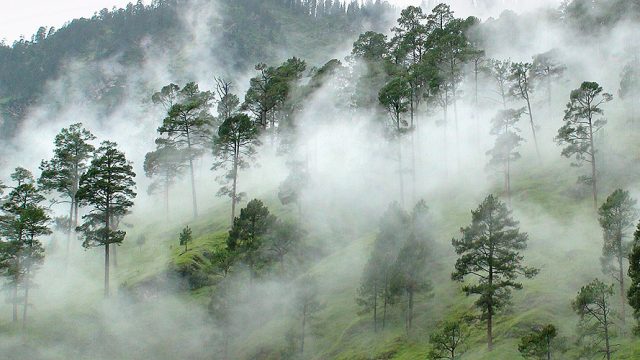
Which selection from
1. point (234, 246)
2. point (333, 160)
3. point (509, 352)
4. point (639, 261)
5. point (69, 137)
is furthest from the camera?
point (333, 160)

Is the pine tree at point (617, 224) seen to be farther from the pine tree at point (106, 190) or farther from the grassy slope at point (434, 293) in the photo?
the pine tree at point (106, 190)

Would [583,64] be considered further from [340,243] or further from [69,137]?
[69,137]

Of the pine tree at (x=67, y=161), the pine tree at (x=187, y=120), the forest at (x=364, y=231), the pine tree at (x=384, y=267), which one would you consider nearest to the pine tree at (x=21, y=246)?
the forest at (x=364, y=231)

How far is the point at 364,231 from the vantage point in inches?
2763

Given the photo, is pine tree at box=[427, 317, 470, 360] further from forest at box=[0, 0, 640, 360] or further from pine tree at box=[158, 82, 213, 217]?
pine tree at box=[158, 82, 213, 217]

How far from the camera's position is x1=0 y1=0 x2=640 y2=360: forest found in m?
41.8

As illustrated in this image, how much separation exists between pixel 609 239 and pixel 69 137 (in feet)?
187

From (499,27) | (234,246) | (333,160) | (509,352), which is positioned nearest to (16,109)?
(333,160)

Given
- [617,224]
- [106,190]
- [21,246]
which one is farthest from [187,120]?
[617,224]

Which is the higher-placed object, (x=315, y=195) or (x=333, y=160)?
(x=333, y=160)

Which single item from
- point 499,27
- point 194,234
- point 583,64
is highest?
point 499,27

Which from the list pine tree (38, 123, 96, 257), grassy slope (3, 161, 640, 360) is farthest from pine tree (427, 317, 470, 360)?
pine tree (38, 123, 96, 257)

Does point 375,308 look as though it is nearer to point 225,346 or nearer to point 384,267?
point 384,267

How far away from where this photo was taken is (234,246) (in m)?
54.3
